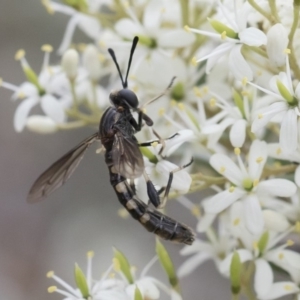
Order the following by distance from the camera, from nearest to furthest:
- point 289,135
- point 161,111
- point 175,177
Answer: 1. point 289,135
2. point 175,177
3. point 161,111

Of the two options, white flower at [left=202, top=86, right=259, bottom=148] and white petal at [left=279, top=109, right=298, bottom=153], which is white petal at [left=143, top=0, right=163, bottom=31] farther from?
white petal at [left=279, top=109, right=298, bottom=153]

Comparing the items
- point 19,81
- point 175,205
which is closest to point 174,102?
point 175,205

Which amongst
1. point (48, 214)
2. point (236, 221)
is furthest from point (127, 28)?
point (48, 214)

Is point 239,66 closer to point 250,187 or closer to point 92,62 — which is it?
point 250,187

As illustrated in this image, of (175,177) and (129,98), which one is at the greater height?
(129,98)

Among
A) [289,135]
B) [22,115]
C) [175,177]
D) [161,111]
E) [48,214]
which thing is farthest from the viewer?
[48,214]

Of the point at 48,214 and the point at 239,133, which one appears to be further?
the point at 48,214

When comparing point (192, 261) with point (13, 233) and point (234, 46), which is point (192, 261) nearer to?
point (234, 46)
